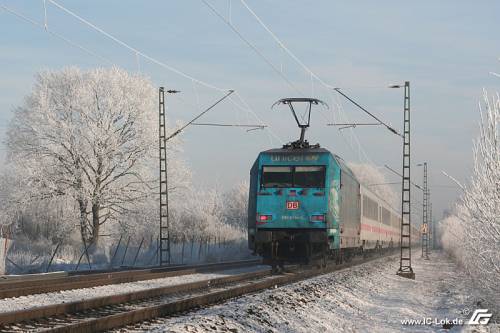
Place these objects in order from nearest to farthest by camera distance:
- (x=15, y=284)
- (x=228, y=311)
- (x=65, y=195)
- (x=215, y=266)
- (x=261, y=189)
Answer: (x=228, y=311) < (x=15, y=284) < (x=261, y=189) < (x=215, y=266) < (x=65, y=195)

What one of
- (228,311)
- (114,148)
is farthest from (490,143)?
(114,148)

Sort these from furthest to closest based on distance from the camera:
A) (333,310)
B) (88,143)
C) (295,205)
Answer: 1. (88,143)
2. (295,205)
3. (333,310)

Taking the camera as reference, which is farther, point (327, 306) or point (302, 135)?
A: point (302, 135)

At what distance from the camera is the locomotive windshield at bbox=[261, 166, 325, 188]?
20953 mm

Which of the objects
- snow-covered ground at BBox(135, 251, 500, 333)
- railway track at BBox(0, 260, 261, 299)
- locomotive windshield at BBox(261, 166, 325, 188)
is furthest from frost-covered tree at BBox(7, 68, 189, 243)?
snow-covered ground at BBox(135, 251, 500, 333)

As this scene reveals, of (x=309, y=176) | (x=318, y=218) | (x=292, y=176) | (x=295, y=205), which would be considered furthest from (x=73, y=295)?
(x=309, y=176)

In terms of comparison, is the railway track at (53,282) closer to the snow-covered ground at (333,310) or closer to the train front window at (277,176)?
the train front window at (277,176)

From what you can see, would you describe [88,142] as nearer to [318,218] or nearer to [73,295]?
[318,218]

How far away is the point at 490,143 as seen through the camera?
41.6ft

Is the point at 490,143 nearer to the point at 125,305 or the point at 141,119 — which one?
the point at 125,305

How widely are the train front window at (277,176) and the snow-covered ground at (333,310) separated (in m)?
3.02

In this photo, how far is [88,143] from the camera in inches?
1646

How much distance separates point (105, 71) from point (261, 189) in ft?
89.0

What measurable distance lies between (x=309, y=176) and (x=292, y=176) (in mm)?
497
